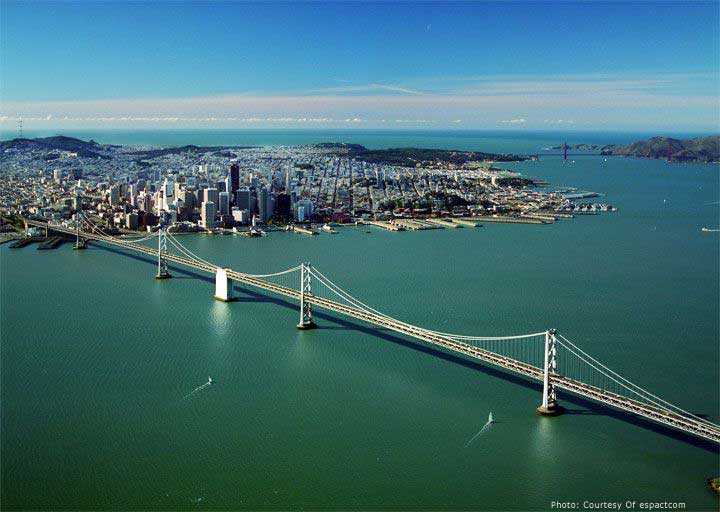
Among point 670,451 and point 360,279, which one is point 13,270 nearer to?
point 360,279

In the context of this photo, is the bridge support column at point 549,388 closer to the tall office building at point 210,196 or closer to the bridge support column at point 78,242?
the bridge support column at point 78,242

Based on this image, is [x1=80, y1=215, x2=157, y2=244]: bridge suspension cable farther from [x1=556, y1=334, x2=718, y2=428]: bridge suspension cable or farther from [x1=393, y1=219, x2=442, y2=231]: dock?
[x1=556, y1=334, x2=718, y2=428]: bridge suspension cable

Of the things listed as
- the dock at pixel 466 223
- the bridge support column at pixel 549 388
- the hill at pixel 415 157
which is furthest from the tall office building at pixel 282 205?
the hill at pixel 415 157

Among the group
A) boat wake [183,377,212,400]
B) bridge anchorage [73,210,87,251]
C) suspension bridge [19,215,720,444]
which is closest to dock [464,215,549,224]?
suspension bridge [19,215,720,444]

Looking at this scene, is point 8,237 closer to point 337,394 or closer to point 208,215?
point 208,215

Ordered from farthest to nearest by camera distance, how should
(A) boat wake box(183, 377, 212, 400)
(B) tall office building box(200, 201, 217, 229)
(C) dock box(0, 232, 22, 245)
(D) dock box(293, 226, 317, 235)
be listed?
(B) tall office building box(200, 201, 217, 229)
(D) dock box(293, 226, 317, 235)
(C) dock box(0, 232, 22, 245)
(A) boat wake box(183, 377, 212, 400)
